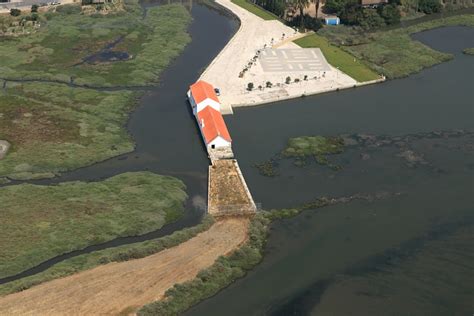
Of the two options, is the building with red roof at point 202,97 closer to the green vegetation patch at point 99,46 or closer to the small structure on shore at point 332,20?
the green vegetation patch at point 99,46

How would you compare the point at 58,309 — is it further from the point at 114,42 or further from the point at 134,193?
the point at 114,42

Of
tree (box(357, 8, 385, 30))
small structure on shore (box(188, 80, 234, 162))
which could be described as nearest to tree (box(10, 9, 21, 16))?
small structure on shore (box(188, 80, 234, 162))

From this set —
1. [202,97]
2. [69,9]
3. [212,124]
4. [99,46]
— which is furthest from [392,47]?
[69,9]

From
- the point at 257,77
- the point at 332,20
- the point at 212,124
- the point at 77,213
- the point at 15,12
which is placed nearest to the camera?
the point at 77,213

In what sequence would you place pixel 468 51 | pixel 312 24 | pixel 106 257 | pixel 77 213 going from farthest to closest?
pixel 312 24, pixel 468 51, pixel 77 213, pixel 106 257

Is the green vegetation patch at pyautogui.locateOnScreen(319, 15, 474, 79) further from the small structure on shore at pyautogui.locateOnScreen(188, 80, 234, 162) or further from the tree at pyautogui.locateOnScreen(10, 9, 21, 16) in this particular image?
the tree at pyautogui.locateOnScreen(10, 9, 21, 16)

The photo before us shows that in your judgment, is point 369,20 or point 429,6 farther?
point 429,6

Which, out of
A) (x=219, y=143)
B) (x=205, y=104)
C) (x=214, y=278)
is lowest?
(x=214, y=278)

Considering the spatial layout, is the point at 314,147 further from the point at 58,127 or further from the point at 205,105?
the point at 58,127
